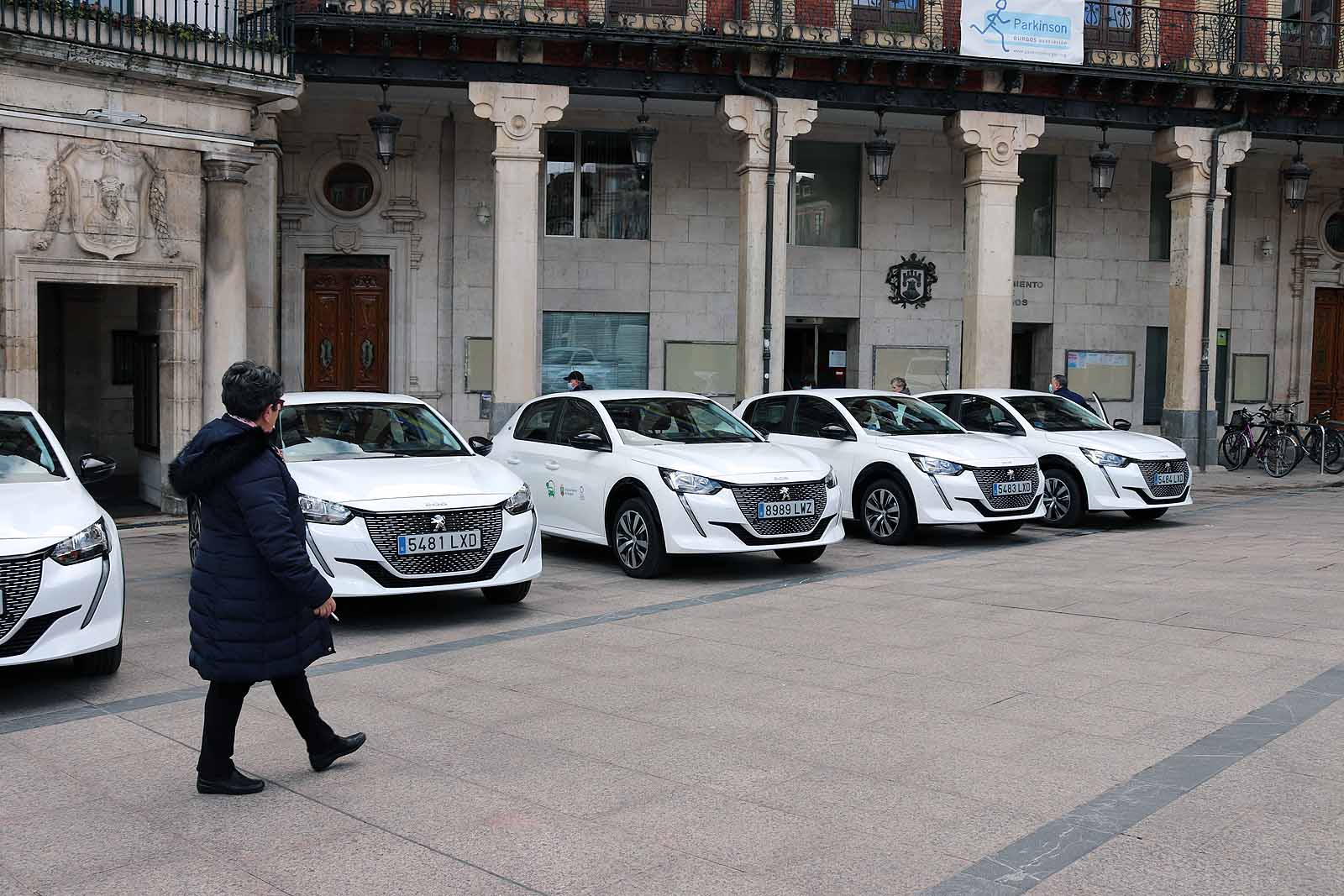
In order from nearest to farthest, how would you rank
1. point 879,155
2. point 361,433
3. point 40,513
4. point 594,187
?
point 40,513 → point 361,433 → point 879,155 → point 594,187

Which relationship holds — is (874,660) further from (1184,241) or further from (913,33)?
(1184,241)

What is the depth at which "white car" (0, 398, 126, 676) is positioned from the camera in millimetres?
6496

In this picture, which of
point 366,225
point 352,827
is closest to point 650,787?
point 352,827

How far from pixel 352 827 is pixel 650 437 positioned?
6.90 metres

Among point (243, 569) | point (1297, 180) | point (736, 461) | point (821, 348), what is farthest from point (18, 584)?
point (1297, 180)

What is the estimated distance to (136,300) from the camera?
1791 cm

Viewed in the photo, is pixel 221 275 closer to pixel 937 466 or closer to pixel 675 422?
pixel 675 422

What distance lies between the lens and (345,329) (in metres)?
22.0

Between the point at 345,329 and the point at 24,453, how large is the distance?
Result: 14.2 meters

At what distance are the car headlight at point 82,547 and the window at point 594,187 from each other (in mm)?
16336

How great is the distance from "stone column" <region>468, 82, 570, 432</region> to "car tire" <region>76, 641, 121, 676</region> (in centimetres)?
1203

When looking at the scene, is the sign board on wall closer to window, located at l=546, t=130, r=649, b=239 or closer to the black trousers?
window, located at l=546, t=130, r=649, b=239

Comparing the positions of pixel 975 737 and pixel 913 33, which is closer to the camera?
pixel 975 737

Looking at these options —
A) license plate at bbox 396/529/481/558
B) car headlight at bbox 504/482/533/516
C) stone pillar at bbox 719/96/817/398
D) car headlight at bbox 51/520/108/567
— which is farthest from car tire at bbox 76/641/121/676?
stone pillar at bbox 719/96/817/398
